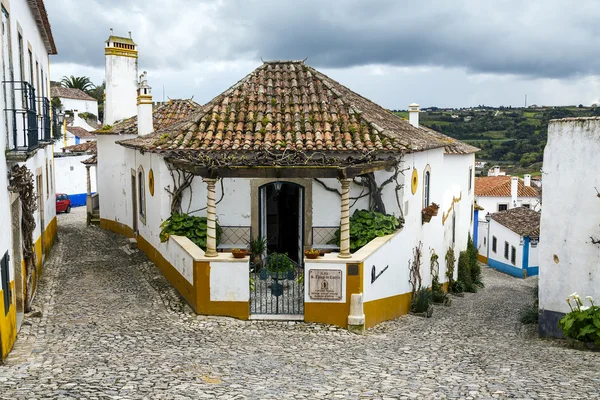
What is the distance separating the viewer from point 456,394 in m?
7.40

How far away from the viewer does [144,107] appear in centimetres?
1797

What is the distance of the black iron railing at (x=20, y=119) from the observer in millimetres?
9633

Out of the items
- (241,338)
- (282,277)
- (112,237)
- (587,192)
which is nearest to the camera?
(241,338)

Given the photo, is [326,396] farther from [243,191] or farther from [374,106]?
[374,106]

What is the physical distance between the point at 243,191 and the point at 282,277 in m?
2.33

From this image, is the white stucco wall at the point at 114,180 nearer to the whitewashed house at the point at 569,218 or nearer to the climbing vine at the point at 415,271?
the climbing vine at the point at 415,271

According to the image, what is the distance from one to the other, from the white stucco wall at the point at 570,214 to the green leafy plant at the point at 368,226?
3.04 m

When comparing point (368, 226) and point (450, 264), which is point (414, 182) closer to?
point (368, 226)

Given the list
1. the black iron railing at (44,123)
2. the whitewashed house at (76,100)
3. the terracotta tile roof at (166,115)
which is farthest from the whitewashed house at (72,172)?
the black iron railing at (44,123)

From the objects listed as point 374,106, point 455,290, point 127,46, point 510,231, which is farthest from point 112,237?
point 510,231

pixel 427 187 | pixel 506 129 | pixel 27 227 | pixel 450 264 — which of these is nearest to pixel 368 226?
pixel 427 187

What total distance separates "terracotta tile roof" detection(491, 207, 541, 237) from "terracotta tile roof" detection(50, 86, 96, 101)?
4187 cm

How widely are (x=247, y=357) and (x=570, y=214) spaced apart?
6.24 m

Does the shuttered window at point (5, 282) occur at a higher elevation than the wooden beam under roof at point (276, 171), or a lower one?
lower
